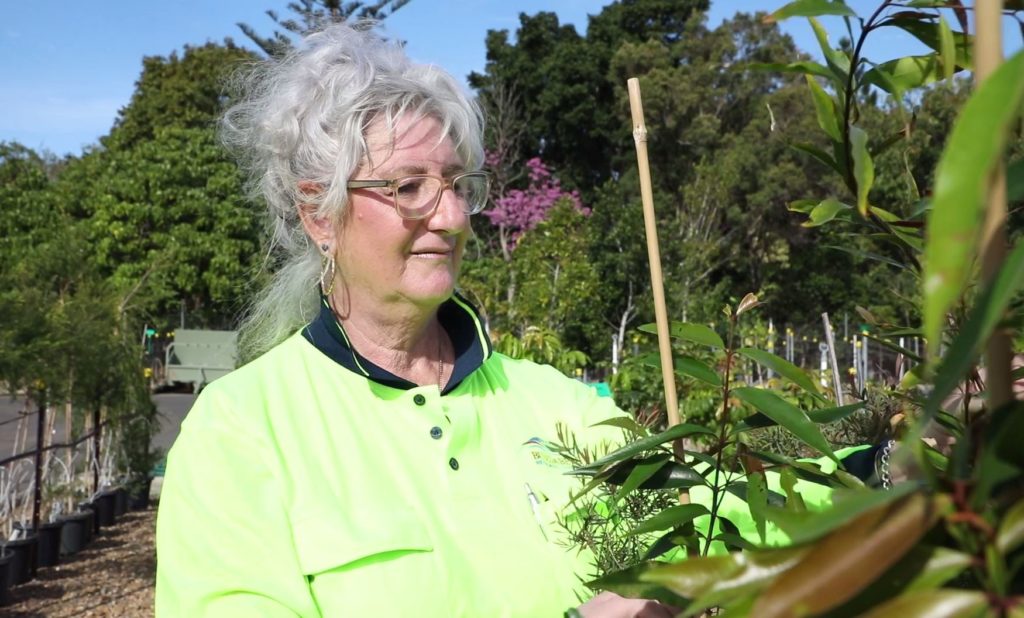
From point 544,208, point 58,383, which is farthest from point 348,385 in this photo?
point 544,208

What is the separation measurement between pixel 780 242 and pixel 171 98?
610 inches

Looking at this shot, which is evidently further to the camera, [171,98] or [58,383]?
[171,98]

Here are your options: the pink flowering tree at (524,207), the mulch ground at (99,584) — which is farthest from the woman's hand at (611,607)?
the pink flowering tree at (524,207)

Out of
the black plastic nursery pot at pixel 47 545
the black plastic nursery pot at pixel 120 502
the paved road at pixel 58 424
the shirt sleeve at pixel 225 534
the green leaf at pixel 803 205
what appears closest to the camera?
the green leaf at pixel 803 205

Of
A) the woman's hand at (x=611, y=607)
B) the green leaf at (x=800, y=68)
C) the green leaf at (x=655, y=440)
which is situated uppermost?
the green leaf at (x=800, y=68)

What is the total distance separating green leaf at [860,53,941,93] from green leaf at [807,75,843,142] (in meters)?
0.04

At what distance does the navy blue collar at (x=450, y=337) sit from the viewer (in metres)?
1.77

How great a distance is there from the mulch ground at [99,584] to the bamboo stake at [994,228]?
615 centimetres

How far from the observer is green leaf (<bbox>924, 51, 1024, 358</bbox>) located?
309mm

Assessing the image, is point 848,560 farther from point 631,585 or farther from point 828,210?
point 828,210

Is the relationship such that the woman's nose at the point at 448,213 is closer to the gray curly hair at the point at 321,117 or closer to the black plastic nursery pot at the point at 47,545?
the gray curly hair at the point at 321,117

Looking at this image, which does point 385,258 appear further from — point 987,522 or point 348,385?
point 987,522

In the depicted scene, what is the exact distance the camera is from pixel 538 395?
6.12ft

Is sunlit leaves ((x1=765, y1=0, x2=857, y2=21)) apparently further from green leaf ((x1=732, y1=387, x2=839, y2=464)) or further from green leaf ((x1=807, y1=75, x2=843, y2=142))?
green leaf ((x1=732, y1=387, x2=839, y2=464))
